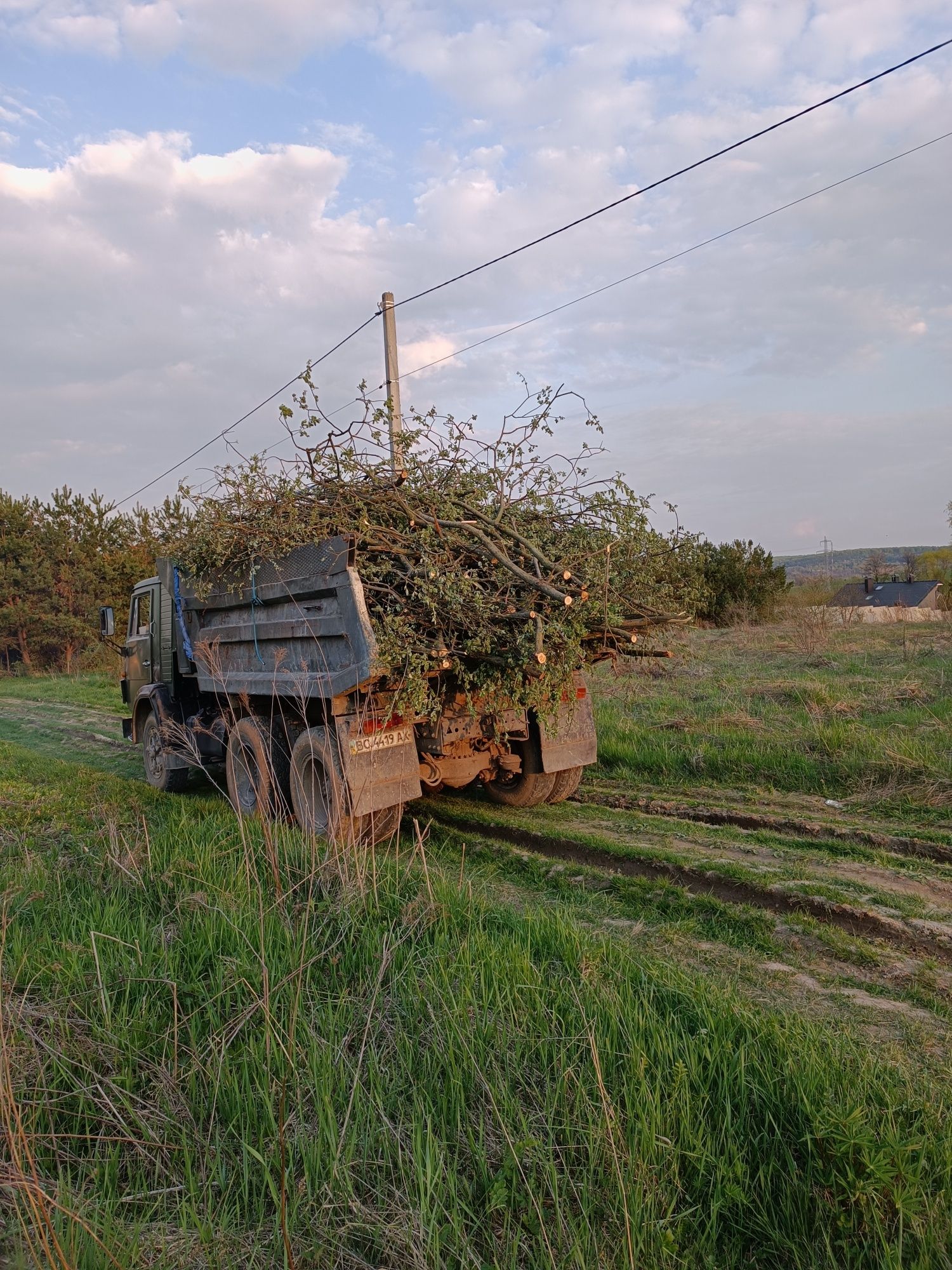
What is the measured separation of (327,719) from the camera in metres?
5.77

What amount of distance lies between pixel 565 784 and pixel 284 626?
9.25ft

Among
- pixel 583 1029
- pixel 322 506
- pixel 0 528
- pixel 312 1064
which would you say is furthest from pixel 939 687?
pixel 0 528

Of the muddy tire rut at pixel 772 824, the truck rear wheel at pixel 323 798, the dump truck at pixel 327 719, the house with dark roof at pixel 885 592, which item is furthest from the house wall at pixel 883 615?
the house with dark roof at pixel 885 592

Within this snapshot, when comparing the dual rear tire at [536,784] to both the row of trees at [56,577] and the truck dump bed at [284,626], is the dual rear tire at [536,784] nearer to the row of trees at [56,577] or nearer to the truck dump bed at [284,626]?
the truck dump bed at [284,626]

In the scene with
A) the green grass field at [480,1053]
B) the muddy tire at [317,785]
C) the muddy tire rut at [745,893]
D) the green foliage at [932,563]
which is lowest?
the muddy tire rut at [745,893]

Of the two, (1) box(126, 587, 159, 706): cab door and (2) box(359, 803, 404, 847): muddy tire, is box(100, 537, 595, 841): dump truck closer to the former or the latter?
(2) box(359, 803, 404, 847): muddy tire

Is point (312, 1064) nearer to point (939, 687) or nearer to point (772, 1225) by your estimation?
point (772, 1225)

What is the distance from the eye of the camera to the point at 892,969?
3.86 metres

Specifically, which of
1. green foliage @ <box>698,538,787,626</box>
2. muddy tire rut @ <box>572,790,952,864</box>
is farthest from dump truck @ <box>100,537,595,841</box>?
green foliage @ <box>698,538,787,626</box>

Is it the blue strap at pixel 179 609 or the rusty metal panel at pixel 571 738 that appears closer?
the rusty metal panel at pixel 571 738

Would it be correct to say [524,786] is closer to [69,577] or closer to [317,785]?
[317,785]

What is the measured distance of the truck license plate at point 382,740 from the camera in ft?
19.0

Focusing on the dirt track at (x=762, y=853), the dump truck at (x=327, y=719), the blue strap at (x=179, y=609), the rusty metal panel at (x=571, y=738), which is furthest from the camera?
the blue strap at (x=179, y=609)

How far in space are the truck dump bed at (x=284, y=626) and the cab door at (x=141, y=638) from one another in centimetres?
67
